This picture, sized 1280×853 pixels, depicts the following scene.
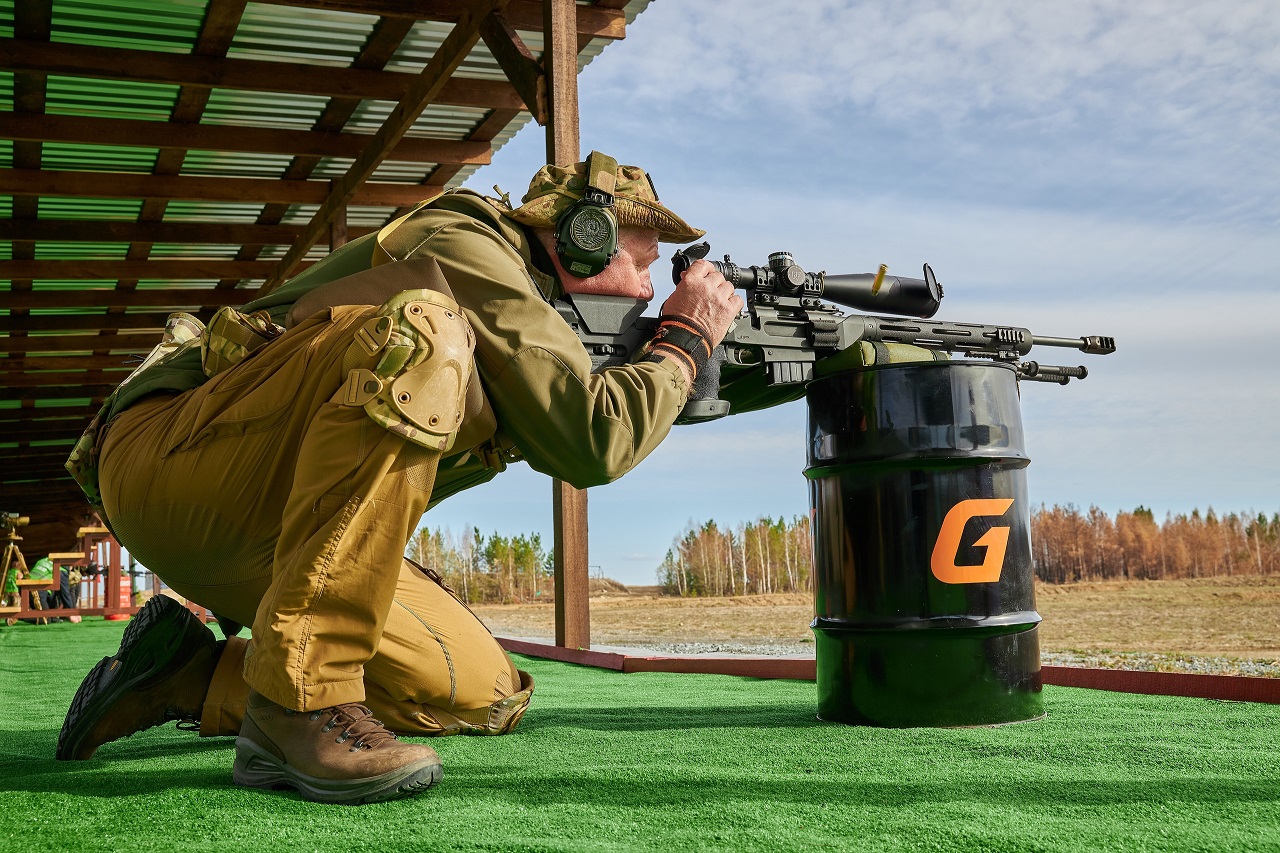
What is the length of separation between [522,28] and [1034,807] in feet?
18.9

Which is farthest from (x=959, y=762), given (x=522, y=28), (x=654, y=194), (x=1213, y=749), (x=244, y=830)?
(x=522, y=28)

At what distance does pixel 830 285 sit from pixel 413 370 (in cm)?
145

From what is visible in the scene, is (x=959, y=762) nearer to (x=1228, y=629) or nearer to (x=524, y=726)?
(x=524, y=726)

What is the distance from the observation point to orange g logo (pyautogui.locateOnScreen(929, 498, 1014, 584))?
7.35 ft

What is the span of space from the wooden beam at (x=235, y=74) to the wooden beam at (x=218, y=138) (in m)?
0.88

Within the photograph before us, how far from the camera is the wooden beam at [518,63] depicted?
16.6 ft

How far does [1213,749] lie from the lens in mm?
1825

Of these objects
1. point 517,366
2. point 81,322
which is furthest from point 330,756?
point 81,322

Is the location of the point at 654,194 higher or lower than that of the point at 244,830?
higher

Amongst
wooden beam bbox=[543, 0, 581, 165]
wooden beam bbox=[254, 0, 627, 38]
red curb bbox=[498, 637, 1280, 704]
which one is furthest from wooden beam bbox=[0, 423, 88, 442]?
red curb bbox=[498, 637, 1280, 704]

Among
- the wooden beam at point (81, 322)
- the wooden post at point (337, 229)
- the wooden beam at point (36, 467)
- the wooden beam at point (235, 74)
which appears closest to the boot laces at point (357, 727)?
the wooden beam at point (235, 74)

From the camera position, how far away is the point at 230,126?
749 centimetres

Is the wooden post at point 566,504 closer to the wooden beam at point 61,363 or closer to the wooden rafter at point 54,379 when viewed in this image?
the wooden beam at point 61,363

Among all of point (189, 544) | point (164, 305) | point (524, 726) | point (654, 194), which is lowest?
point (524, 726)
